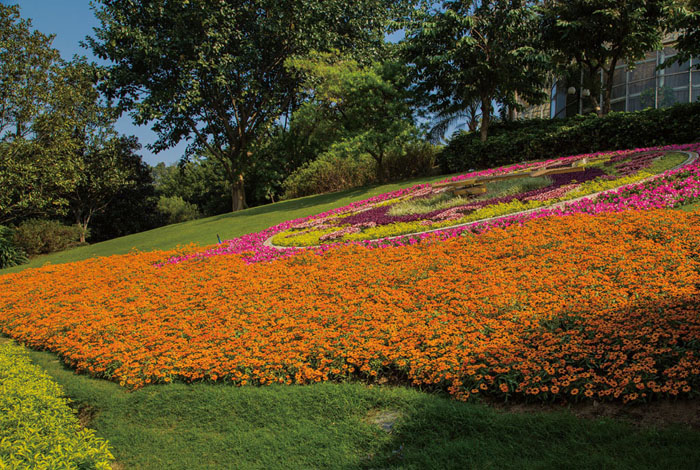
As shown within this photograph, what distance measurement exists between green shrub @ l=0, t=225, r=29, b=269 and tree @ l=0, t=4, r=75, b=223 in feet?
4.71

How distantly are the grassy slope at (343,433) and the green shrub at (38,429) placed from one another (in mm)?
343

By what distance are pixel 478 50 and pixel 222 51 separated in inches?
465

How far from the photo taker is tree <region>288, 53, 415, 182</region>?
55.8 feet

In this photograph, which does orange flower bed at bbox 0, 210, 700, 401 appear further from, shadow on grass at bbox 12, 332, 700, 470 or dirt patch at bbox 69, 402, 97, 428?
dirt patch at bbox 69, 402, 97, 428

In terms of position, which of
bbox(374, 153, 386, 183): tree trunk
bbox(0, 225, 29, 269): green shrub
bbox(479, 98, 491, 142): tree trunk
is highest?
bbox(479, 98, 491, 142): tree trunk

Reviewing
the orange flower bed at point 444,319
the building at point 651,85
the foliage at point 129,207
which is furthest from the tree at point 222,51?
the orange flower bed at point 444,319

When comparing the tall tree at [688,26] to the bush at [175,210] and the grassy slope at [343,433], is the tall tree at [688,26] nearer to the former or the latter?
the grassy slope at [343,433]

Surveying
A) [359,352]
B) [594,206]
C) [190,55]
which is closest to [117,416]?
[359,352]

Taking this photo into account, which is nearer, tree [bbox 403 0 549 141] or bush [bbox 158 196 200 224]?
tree [bbox 403 0 549 141]

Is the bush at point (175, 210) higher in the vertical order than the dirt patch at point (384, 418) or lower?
higher

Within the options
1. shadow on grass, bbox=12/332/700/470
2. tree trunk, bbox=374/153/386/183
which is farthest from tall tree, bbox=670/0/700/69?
shadow on grass, bbox=12/332/700/470

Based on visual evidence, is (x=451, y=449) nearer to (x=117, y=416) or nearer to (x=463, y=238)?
(x=117, y=416)

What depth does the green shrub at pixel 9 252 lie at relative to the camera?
14.5 metres

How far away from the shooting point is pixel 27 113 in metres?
16.9
